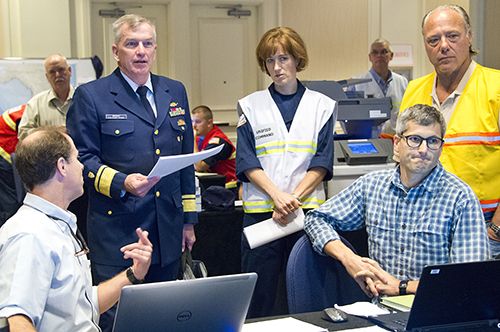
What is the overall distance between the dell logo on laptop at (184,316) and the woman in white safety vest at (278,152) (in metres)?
1.53

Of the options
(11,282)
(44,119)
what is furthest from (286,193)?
(44,119)

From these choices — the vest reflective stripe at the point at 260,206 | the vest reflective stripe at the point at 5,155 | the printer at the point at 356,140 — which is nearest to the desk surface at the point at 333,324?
the vest reflective stripe at the point at 260,206

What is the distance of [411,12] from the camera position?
26.1ft

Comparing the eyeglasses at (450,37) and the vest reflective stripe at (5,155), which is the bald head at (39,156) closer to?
the eyeglasses at (450,37)

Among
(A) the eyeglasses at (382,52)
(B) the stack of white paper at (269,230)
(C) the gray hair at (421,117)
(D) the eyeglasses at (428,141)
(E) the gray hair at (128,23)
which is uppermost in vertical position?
(E) the gray hair at (128,23)

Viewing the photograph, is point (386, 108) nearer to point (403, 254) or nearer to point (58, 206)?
point (403, 254)

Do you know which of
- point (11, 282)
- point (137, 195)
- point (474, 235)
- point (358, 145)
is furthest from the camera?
point (358, 145)

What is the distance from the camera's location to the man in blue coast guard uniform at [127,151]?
2.86 meters

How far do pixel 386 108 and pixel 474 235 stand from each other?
6.17 ft

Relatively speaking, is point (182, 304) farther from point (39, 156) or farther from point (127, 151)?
point (127, 151)

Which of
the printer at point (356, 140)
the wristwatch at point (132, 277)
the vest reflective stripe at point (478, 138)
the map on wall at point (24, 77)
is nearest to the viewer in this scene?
the wristwatch at point (132, 277)

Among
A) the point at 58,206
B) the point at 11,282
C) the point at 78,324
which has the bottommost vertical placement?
the point at 78,324

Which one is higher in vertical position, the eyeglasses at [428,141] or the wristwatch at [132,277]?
the eyeglasses at [428,141]

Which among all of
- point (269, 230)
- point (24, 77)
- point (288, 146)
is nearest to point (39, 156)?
point (269, 230)
